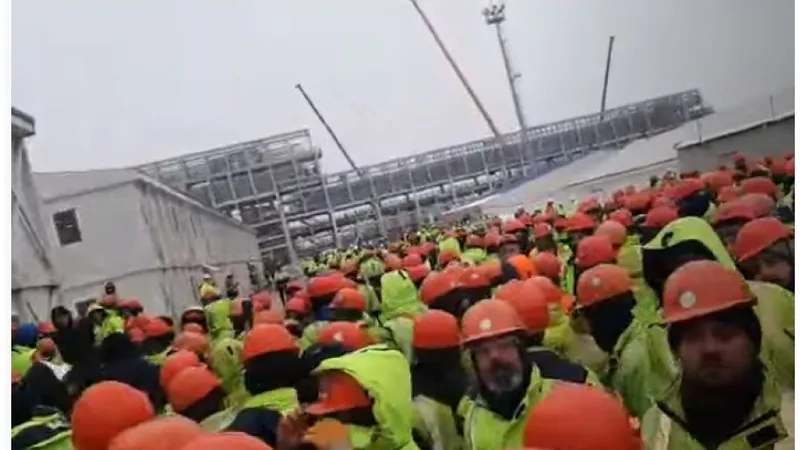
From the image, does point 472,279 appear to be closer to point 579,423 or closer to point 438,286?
point 438,286

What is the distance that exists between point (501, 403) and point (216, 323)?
54.7 inches

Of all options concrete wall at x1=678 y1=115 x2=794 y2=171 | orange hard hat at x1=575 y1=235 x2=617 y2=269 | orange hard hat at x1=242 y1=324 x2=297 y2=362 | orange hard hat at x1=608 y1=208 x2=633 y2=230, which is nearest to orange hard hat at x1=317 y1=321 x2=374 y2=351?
orange hard hat at x1=242 y1=324 x2=297 y2=362

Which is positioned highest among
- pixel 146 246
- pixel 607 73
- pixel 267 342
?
pixel 607 73

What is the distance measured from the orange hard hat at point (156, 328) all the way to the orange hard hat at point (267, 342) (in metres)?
0.79

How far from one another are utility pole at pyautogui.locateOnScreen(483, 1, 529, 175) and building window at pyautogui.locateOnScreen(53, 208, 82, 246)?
86 cm

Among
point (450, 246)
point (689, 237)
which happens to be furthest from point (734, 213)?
point (450, 246)

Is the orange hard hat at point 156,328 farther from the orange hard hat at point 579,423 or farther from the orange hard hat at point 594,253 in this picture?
the orange hard hat at point 579,423

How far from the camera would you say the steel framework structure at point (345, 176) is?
2.40 meters

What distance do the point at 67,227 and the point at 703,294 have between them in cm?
140

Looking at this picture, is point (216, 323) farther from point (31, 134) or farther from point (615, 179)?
point (615, 179)

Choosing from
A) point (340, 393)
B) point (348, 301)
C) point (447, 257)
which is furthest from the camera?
point (447, 257)

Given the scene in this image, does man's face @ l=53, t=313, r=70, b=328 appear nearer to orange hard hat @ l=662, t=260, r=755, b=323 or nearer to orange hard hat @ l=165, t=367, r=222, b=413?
orange hard hat @ l=165, t=367, r=222, b=413

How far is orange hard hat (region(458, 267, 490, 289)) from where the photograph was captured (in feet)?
7.00

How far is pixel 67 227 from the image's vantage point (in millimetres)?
2277
